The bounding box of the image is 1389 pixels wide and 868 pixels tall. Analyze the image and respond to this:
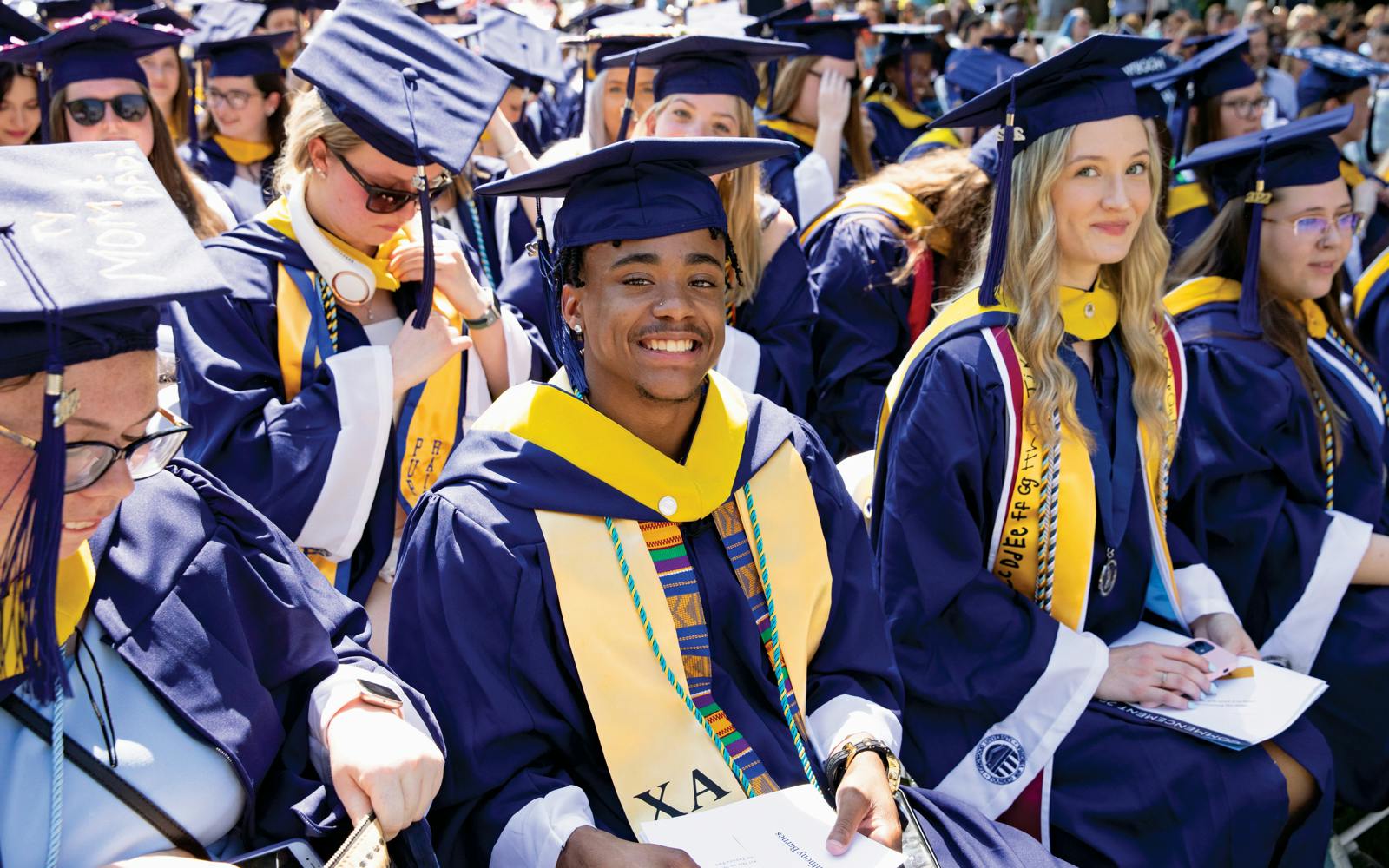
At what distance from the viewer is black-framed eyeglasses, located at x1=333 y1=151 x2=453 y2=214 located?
3047 millimetres

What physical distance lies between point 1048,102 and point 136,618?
2497 millimetres

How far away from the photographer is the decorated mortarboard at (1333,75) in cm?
733

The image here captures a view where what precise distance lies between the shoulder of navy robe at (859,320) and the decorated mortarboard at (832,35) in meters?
1.93

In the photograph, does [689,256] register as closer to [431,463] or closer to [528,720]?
[528,720]

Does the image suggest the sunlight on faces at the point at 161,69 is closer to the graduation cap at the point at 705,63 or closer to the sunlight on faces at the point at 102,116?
the sunlight on faces at the point at 102,116

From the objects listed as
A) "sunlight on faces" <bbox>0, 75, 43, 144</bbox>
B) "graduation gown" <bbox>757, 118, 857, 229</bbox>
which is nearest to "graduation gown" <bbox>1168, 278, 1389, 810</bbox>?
→ "graduation gown" <bbox>757, 118, 857, 229</bbox>

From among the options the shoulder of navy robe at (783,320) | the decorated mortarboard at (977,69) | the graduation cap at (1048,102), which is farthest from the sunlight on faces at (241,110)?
the graduation cap at (1048,102)

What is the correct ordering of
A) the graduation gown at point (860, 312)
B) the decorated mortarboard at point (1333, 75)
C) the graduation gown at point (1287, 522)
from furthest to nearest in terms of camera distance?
the decorated mortarboard at point (1333, 75), the graduation gown at point (860, 312), the graduation gown at point (1287, 522)

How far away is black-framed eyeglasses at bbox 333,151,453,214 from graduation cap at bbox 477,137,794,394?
69cm

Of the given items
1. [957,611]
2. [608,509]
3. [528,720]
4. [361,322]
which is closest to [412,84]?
[361,322]

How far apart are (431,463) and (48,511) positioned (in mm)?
1825

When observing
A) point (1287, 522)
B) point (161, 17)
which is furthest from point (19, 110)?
point (1287, 522)

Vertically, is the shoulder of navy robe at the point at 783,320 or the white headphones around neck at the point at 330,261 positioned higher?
the white headphones around neck at the point at 330,261

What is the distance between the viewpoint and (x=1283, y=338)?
3863 mm
